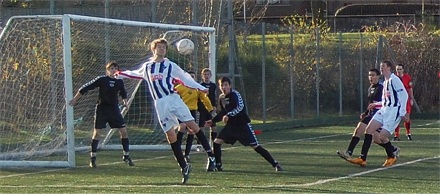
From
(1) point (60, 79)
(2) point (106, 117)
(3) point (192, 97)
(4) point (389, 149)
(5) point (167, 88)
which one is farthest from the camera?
(1) point (60, 79)

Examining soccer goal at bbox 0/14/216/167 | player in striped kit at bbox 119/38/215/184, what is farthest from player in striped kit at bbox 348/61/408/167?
soccer goal at bbox 0/14/216/167

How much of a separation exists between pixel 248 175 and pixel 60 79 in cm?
514

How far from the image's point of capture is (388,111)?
1456cm

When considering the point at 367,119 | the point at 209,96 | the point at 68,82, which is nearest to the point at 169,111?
the point at 68,82

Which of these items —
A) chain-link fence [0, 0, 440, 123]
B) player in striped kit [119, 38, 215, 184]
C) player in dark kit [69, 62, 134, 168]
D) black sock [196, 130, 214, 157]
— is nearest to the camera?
player in striped kit [119, 38, 215, 184]

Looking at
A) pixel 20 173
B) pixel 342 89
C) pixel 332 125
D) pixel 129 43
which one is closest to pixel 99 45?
pixel 129 43

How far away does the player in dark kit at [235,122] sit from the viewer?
13.9 metres

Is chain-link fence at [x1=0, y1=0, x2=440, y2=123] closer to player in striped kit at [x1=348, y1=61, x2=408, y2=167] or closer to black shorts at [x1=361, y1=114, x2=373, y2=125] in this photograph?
black shorts at [x1=361, y1=114, x2=373, y2=125]

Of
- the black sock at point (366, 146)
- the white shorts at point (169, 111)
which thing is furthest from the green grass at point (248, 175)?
the white shorts at point (169, 111)

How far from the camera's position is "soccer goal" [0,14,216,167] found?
15664mm

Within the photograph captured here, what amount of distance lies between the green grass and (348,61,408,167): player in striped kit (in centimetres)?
39

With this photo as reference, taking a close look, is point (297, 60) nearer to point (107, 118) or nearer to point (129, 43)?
point (129, 43)

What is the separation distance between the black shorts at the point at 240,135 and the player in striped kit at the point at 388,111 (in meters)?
1.78

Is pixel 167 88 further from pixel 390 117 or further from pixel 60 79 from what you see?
pixel 60 79
